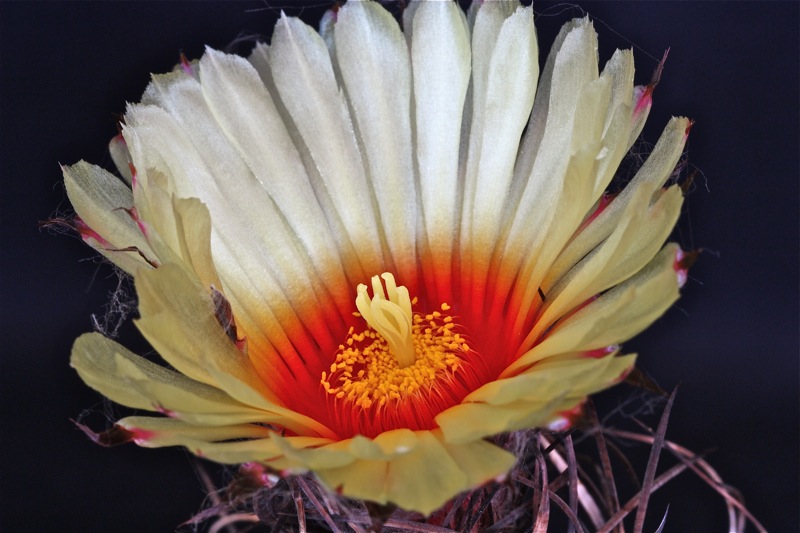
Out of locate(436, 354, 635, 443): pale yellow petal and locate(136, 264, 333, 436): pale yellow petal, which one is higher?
locate(136, 264, 333, 436): pale yellow petal

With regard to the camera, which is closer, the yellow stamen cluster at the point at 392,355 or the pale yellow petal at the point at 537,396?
the pale yellow petal at the point at 537,396

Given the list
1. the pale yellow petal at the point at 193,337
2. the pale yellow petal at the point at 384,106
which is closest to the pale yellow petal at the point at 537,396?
the pale yellow petal at the point at 193,337

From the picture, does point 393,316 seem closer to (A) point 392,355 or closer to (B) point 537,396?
(A) point 392,355

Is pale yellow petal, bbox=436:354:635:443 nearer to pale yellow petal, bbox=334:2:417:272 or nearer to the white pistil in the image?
the white pistil

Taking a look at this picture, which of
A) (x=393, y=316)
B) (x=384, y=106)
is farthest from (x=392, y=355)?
(x=384, y=106)

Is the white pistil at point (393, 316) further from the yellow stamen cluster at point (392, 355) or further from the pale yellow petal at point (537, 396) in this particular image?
the pale yellow petal at point (537, 396)

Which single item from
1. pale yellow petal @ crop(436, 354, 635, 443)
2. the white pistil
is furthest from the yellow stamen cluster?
pale yellow petal @ crop(436, 354, 635, 443)

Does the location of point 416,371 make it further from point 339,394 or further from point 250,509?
point 250,509

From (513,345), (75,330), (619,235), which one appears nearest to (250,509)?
(513,345)
